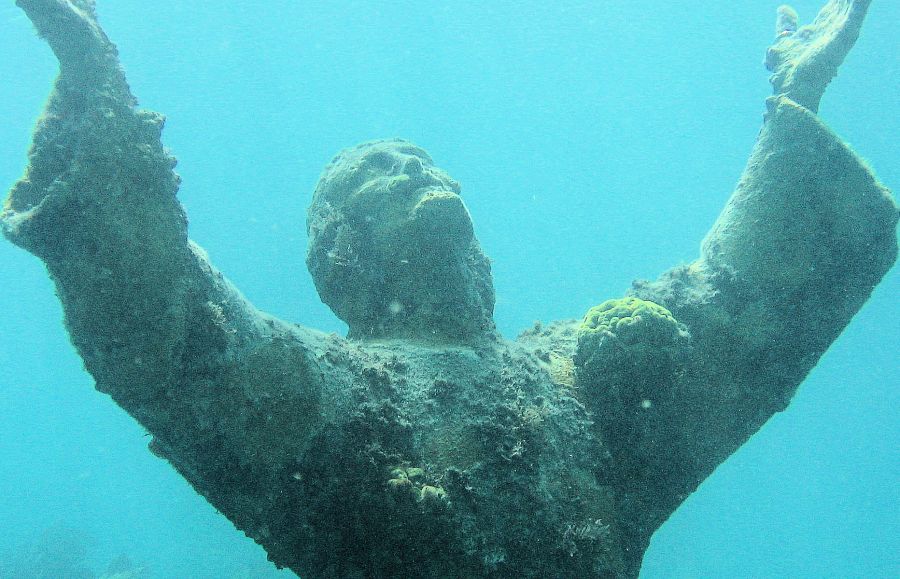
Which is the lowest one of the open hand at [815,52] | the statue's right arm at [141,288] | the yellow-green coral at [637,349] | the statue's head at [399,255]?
the statue's right arm at [141,288]

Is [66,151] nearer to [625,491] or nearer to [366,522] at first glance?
[366,522]

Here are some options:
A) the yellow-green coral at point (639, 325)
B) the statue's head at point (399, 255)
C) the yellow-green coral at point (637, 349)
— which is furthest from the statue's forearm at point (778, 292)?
the statue's head at point (399, 255)

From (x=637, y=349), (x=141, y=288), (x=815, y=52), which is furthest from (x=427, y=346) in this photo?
(x=815, y=52)

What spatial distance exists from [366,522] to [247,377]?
134 centimetres

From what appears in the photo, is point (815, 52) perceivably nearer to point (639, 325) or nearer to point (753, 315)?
point (753, 315)

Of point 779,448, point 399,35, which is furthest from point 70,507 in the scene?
point 779,448

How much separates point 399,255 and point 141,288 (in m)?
2.48

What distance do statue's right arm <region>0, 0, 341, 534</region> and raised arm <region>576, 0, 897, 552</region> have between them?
2842 millimetres

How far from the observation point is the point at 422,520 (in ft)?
12.0

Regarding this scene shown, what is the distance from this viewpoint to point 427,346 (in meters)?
4.85

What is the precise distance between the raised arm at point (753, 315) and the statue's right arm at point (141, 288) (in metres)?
2.84

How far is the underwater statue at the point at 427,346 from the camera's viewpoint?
3309 millimetres

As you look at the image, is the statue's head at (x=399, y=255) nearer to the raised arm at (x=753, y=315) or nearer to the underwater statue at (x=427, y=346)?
the underwater statue at (x=427, y=346)

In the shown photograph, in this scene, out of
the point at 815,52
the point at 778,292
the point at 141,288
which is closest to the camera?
the point at 141,288
